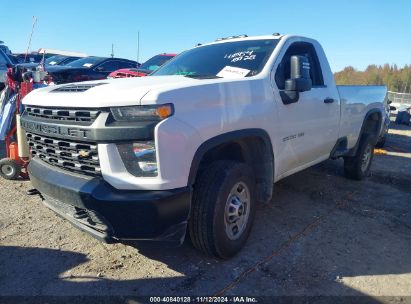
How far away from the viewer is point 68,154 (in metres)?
2.81

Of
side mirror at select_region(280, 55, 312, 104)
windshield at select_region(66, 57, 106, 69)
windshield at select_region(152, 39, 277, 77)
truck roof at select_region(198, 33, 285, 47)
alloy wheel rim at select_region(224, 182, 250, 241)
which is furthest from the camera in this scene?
windshield at select_region(66, 57, 106, 69)

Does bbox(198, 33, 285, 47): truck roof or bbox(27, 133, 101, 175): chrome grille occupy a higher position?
bbox(198, 33, 285, 47): truck roof

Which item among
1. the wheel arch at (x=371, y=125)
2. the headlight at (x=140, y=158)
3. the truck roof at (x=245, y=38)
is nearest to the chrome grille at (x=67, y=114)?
the headlight at (x=140, y=158)

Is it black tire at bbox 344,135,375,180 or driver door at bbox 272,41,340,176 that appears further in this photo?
black tire at bbox 344,135,375,180

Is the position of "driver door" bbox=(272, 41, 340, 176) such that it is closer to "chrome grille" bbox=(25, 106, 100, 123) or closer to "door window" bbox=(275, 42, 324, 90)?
"door window" bbox=(275, 42, 324, 90)

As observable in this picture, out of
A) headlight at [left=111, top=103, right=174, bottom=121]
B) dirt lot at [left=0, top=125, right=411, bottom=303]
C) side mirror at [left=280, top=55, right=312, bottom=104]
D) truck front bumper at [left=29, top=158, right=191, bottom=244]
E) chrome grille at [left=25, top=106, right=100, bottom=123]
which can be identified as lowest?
dirt lot at [left=0, top=125, right=411, bottom=303]

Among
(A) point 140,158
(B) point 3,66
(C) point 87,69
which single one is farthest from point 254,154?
(B) point 3,66

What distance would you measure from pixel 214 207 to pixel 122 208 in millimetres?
757

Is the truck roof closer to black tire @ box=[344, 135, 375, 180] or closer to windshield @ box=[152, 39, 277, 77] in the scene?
windshield @ box=[152, 39, 277, 77]

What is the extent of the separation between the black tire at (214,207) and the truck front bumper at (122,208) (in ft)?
0.86

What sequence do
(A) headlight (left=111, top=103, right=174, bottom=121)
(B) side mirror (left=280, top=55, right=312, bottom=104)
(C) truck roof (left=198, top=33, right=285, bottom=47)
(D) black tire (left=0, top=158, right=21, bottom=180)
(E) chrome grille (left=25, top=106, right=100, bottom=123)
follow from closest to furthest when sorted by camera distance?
1. (A) headlight (left=111, top=103, right=174, bottom=121)
2. (E) chrome grille (left=25, top=106, right=100, bottom=123)
3. (B) side mirror (left=280, top=55, right=312, bottom=104)
4. (C) truck roof (left=198, top=33, right=285, bottom=47)
5. (D) black tire (left=0, top=158, right=21, bottom=180)

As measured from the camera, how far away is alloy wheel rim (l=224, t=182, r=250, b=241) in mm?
3145

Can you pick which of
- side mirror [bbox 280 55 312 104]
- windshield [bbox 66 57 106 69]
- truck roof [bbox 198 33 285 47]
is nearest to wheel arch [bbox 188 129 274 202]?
side mirror [bbox 280 55 312 104]

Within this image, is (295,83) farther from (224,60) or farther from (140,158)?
(140,158)
